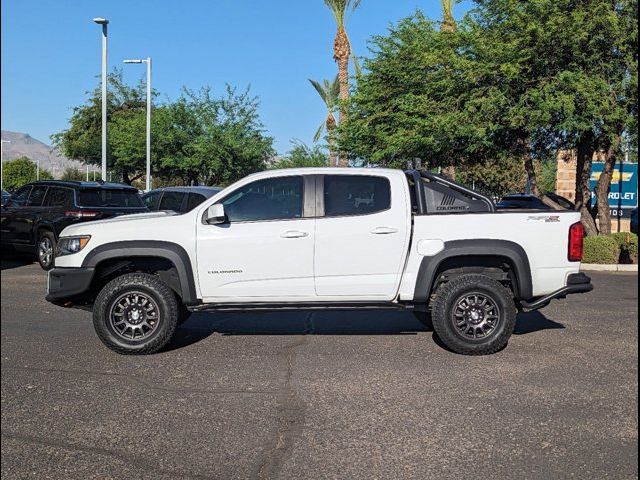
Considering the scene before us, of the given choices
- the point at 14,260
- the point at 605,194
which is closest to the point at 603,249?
the point at 605,194

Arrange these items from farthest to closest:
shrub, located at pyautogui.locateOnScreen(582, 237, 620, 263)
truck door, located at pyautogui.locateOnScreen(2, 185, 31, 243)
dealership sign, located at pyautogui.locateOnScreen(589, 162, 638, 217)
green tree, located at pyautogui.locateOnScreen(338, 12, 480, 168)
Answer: dealership sign, located at pyautogui.locateOnScreen(589, 162, 638, 217)
green tree, located at pyautogui.locateOnScreen(338, 12, 480, 168)
shrub, located at pyautogui.locateOnScreen(582, 237, 620, 263)
truck door, located at pyautogui.locateOnScreen(2, 185, 31, 243)

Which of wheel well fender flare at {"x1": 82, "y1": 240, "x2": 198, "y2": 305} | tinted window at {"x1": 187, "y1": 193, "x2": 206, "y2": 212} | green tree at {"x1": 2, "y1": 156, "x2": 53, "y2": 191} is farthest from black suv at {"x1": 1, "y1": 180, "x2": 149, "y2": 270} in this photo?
green tree at {"x1": 2, "y1": 156, "x2": 53, "y2": 191}

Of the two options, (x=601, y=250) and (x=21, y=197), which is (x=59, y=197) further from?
(x=601, y=250)

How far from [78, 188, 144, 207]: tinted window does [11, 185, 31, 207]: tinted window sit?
63.6 inches

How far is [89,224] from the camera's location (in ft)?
22.2

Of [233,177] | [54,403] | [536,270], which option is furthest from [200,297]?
[233,177]

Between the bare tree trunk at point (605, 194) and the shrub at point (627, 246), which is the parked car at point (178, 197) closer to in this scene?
the shrub at point (627, 246)

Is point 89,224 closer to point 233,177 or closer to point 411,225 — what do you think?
point 411,225

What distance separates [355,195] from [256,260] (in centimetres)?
122

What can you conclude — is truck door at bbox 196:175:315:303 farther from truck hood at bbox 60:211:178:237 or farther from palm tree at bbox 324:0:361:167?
palm tree at bbox 324:0:361:167

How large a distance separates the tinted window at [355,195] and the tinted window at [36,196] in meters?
8.85

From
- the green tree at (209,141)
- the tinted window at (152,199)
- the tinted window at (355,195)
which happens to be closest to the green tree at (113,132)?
the green tree at (209,141)

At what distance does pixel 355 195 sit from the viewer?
684cm

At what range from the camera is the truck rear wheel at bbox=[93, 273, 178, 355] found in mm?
6543
